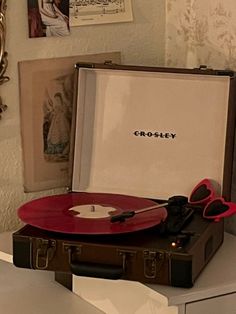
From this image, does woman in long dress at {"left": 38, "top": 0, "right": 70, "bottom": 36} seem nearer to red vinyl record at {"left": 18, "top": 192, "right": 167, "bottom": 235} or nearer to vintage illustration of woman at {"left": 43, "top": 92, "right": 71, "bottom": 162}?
vintage illustration of woman at {"left": 43, "top": 92, "right": 71, "bottom": 162}

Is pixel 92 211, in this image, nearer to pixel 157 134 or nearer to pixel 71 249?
pixel 71 249

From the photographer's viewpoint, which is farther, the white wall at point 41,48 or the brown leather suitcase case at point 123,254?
the white wall at point 41,48

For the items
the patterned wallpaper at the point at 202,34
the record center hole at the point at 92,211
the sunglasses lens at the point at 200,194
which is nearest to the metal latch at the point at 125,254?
the record center hole at the point at 92,211

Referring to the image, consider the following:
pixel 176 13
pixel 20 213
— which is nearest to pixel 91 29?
pixel 176 13

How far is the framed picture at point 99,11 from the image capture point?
5.32 feet

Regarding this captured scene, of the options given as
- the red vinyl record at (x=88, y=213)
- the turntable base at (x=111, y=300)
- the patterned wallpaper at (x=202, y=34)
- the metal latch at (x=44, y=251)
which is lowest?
the turntable base at (x=111, y=300)

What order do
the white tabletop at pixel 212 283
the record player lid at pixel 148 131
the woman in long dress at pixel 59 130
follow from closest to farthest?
the white tabletop at pixel 212 283, the record player lid at pixel 148 131, the woman in long dress at pixel 59 130

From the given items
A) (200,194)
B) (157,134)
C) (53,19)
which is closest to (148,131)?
(157,134)

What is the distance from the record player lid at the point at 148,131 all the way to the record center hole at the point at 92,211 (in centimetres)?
16

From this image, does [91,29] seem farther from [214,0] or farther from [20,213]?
[20,213]

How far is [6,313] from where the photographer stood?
145 centimetres

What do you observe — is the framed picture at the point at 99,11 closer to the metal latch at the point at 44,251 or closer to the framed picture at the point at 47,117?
the framed picture at the point at 47,117

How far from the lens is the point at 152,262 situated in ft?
4.25

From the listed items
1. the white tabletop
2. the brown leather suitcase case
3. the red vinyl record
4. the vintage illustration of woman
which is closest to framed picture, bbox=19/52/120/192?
the vintage illustration of woman
